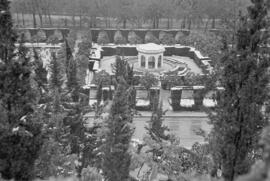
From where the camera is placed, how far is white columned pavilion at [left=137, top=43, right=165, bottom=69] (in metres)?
44.3

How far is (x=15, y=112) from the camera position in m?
13.9

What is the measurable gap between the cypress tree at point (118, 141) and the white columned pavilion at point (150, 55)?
1003 inches

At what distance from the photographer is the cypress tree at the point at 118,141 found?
18.8 m

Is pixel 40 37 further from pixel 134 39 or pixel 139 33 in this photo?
pixel 139 33

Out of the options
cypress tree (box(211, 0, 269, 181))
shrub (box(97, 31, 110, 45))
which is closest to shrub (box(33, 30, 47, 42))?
shrub (box(97, 31, 110, 45))

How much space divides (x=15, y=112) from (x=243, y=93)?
8696 millimetres

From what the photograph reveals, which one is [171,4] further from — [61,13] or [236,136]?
[236,136]

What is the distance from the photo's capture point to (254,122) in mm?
14969

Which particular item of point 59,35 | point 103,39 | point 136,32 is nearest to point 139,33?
point 136,32

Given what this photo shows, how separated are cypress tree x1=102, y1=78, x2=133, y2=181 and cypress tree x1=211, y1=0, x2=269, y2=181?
5533 mm

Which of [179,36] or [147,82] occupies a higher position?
[179,36]

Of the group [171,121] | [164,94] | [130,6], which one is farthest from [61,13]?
[171,121]

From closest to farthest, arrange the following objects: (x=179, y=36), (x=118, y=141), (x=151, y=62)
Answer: (x=118, y=141) → (x=151, y=62) → (x=179, y=36)

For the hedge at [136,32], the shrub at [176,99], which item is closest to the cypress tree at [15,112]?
the shrub at [176,99]
